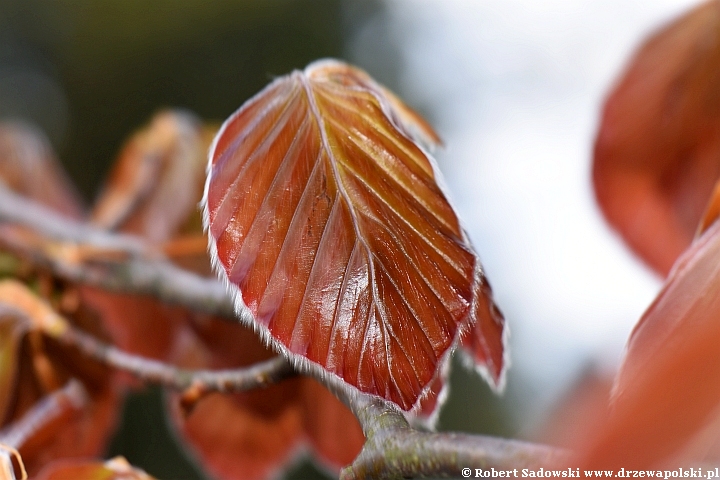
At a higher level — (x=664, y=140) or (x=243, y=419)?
(x=664, y=140)

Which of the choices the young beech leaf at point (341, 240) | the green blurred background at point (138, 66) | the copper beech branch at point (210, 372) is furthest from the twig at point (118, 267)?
the green blurred background at point (138, 66)

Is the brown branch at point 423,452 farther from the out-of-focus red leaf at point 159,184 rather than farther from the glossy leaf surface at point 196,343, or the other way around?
the out-of-focus red leaf at point 159,184

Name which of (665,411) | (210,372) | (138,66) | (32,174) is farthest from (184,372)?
(138,66)

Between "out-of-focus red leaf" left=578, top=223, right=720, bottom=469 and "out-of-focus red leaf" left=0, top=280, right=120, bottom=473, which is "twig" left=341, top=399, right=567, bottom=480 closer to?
"out-of-focus red leaf" left=578, top=223, right=720, bottom=469

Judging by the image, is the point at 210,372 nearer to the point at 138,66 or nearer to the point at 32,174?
the point at 32,174

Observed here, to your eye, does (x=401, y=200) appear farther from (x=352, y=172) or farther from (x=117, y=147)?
(x=117, y=147)

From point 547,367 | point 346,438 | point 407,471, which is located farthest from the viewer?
point 547,367

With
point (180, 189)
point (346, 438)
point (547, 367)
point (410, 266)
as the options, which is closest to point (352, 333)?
point (410, 266)
